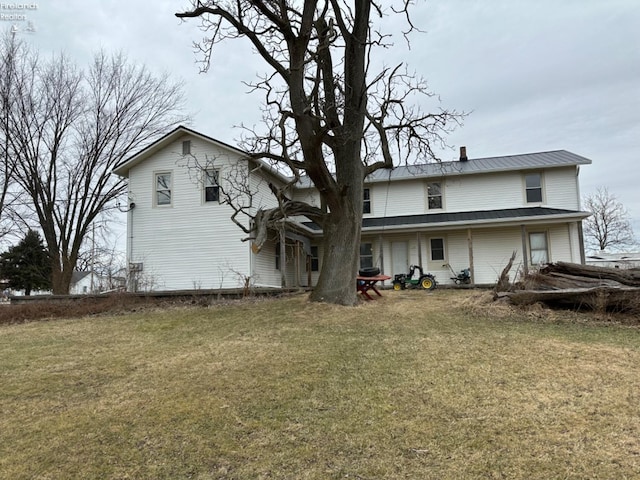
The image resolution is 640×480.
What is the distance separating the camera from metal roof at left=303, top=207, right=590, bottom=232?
55.9 feet

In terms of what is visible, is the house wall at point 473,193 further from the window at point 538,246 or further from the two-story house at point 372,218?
the window at point 538,246

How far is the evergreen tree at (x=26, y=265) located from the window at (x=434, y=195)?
1222 inches

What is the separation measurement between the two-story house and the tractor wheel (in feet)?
3.55

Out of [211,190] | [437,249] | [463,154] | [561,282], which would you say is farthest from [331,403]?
[463,154]

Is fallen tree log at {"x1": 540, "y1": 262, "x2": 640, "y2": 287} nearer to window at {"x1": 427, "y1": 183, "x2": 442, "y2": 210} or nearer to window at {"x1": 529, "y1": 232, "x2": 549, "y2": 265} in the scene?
window at {"x1": 529, "y1": 232, "x2": 549, "y2": 265}

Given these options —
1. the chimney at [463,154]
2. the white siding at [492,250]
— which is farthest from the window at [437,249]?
the chimney at [463,154]

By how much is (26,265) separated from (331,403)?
40153mm

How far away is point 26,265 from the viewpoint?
119 ft

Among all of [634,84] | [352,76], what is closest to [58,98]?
[352,76]

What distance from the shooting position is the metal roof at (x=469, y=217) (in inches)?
671

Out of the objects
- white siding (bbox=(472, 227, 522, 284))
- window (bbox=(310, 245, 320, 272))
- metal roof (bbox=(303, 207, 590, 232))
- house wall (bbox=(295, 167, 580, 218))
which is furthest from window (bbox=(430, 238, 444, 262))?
window (bbox=(310, 245, 320, 272))

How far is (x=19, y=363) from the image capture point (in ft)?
21.1

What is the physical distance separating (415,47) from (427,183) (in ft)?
27.6

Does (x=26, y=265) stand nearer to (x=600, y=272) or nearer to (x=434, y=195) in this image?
(x=434, y=195)
